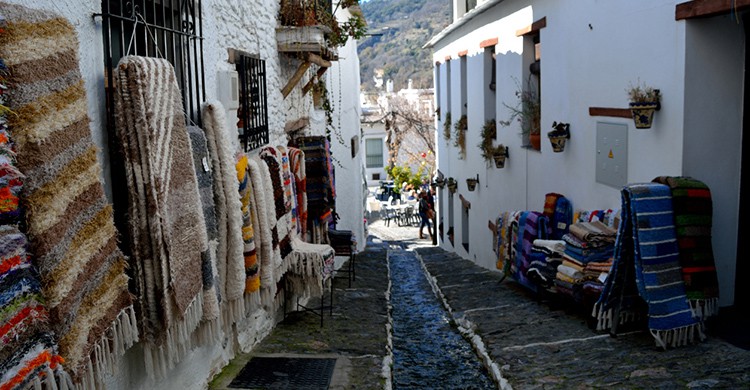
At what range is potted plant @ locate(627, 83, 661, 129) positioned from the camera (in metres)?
6.65

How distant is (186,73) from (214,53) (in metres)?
0.70

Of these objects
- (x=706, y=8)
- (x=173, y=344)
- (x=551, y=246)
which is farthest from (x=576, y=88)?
(x=173, y=344)

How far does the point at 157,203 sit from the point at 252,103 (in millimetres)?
3511

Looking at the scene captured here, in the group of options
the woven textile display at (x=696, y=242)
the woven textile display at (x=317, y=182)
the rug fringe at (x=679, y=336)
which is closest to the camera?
the rug fringe at (x=679, y=336)

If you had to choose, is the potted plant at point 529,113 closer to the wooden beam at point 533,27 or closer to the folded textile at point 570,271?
the wooden beam at point 533,27

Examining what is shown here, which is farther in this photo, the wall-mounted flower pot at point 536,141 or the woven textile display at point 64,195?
the wall-mounted flower pot at point 536,141

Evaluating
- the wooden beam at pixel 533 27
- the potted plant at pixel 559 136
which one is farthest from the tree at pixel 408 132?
the potted plant at pixel 559 136

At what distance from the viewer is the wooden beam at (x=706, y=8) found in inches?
220

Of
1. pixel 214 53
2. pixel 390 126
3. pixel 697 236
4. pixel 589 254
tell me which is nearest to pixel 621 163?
pixel 589 254

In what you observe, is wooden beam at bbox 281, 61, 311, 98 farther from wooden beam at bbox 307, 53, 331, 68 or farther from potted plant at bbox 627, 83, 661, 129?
potted plant at bbox 627, 83, 661, 129

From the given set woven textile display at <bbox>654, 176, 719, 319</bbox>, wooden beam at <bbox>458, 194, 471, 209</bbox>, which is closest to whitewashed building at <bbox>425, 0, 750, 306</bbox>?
woven textile display at <bbox>654, 176, 719, 319</bbox>

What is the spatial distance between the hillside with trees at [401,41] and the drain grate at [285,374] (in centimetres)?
4700

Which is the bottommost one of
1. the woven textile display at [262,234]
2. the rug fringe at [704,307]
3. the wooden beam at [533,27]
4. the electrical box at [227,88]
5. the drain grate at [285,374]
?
the drain grate at [285,374]

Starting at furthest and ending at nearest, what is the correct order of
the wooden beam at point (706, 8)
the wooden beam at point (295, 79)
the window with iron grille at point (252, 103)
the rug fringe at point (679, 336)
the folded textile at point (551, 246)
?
the wooden beam at point (295, 79) < the folded textile at point (551, 246) < the window with iron grille at point (252, 103) < the rug fringe at point (679, 336) < the wooden beam at point (706, 8)
